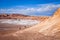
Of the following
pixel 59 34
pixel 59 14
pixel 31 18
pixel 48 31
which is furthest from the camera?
pixel 31 18

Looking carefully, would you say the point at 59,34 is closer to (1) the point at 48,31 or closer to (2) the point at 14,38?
(1) the point at 48,31

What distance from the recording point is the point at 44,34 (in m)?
4.91

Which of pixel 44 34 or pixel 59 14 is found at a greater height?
pixel 59 14

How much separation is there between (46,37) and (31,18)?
9.36m

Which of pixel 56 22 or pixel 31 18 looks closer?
pixel 56 22

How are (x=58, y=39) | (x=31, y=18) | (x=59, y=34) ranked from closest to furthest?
(x=58, y=39) → (x=59, y=34) → (x=31, y=18)

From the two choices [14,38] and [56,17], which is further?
[56,17]

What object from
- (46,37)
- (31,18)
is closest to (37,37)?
(46,37)

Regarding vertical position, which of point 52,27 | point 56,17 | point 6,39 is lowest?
point 6,39

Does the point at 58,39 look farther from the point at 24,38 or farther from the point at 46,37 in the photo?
the point at 24,38

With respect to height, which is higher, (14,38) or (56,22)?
(56,22)

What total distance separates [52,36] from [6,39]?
1416mm

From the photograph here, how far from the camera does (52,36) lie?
4.53 metres

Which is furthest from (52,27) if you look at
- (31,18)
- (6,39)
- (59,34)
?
(31,18)
